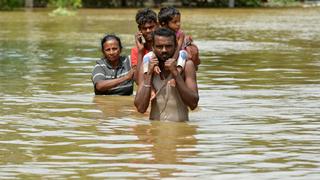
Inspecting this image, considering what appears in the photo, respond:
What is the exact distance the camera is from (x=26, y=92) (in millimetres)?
14977

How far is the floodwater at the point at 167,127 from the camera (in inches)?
335

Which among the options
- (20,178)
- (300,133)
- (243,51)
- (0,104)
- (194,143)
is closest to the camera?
(20,178)

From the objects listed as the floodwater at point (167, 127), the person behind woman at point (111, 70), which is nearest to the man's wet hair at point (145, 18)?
the floodwater at point (167, 127)

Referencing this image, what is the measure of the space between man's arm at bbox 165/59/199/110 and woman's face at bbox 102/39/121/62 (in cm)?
295

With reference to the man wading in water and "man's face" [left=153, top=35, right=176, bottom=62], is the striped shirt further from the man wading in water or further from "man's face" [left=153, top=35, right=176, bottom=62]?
"man's face" [left=153, top=35, right=176, bottom=62]

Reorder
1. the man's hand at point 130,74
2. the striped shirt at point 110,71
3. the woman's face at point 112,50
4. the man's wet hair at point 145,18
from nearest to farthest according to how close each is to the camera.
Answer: the man's wet hair at point 145,18
the man's hand at point 130,74
the woman's face at point 112,50
the striped shirt at point 110,71

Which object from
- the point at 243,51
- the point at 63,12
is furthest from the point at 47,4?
the point at 243,51

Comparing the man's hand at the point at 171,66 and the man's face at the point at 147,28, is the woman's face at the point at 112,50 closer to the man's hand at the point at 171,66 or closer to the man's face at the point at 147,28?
the man's face at the point at 147,28

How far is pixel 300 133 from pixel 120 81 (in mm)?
3631

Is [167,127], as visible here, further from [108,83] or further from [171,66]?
[108,83]

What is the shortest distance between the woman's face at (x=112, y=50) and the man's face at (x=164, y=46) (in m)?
3.02

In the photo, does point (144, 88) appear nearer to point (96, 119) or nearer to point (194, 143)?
point (194, 143)

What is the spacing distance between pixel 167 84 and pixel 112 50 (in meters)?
2.91

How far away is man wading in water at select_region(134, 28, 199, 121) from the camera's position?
10.3m
